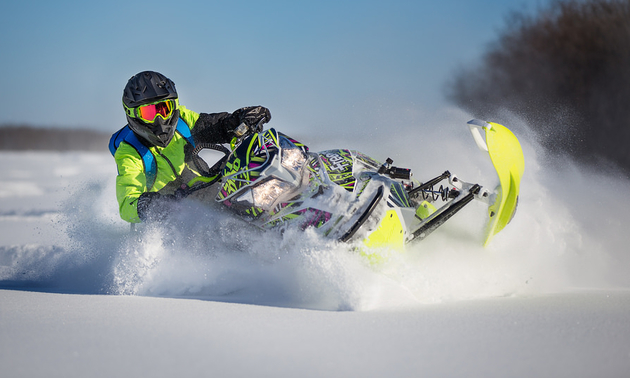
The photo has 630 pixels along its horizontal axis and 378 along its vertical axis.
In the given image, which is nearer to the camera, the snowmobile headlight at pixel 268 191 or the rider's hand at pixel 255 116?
the snowmobile headlight at pixel 268 191

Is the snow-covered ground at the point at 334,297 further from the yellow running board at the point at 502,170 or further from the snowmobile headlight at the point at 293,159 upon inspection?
the snowmobile headlight at the point at 293,159

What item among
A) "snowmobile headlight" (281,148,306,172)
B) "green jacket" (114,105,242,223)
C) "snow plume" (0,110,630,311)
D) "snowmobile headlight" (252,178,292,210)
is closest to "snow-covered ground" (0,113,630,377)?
"snow plume" (0,110,630,311)

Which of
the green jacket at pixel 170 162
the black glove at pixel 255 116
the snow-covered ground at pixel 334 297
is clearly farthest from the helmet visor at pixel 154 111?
the snow-covered ground at pixel 334 297

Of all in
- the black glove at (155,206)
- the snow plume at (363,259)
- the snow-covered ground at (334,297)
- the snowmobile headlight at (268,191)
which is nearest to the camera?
the snow-covered ground at (334,297)

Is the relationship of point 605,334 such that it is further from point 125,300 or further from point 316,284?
point 125,300

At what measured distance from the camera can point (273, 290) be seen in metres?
3.07

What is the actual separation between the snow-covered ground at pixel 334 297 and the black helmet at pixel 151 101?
0.78m

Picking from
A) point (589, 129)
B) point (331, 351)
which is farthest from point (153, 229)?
point (589, 129)

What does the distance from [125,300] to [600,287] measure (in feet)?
11.3

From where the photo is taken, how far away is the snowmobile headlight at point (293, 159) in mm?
3215

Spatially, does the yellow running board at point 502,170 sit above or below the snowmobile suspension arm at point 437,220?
above

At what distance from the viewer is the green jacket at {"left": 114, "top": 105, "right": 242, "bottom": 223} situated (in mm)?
3754

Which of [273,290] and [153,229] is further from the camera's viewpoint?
[153,229]

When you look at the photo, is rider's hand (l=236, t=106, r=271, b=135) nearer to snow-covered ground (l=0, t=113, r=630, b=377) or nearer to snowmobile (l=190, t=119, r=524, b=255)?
snowmobile (l=190, t=119, r=524, b=255)
